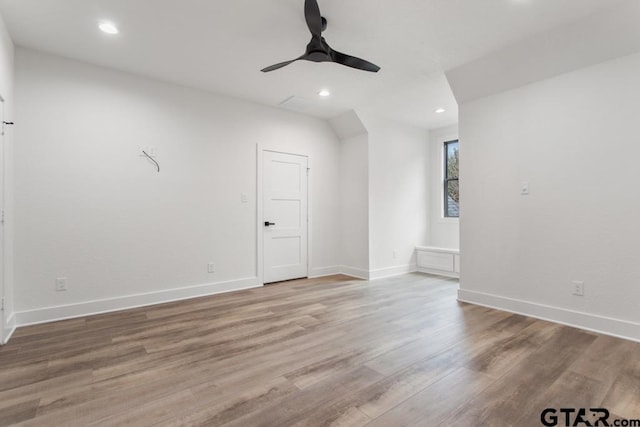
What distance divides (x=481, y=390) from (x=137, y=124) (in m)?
4.15

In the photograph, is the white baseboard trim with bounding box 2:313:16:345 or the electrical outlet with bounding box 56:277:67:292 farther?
the electrical outlet with bounding box 56:277:67:292

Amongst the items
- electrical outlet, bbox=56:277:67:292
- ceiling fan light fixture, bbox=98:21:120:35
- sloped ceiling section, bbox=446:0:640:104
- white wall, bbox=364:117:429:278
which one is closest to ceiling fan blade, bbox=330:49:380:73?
sloped ceiling section, bbox=446:0:640:104

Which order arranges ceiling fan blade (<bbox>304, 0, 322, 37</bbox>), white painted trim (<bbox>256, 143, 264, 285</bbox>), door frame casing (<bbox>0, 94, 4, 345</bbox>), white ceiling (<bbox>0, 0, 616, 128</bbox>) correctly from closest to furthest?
ceiling fan blade (<bbox>304, 0, 322, 37</bbox>), white ceiling (<bbox>0, 0, 616, 128</bbox>), door frame casing (<bbox>0, 94, 4, 345</bbox>), white painted trim (<bbox>256, 143, 264, 285</bbox>)

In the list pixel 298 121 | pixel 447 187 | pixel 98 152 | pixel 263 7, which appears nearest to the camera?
pixel 263 7

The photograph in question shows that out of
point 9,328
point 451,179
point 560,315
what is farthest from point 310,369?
point 451,179

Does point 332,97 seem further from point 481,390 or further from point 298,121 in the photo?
point 481,390

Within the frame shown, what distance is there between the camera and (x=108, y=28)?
273 centimetres

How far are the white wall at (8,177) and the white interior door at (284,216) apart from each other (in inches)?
106

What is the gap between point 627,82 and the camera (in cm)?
269

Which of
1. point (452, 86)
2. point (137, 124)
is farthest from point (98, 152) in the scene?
point (452, 86)

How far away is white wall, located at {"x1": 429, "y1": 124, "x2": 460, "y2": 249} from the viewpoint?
5.75m

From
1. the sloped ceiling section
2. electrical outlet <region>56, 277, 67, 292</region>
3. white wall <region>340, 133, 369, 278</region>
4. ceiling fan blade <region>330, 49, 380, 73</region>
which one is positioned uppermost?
the sloped ceiling section

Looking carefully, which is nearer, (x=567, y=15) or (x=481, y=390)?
(x=481, y=390)

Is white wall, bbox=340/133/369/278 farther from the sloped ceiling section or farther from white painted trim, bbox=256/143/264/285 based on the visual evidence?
the sloped ceiling section
